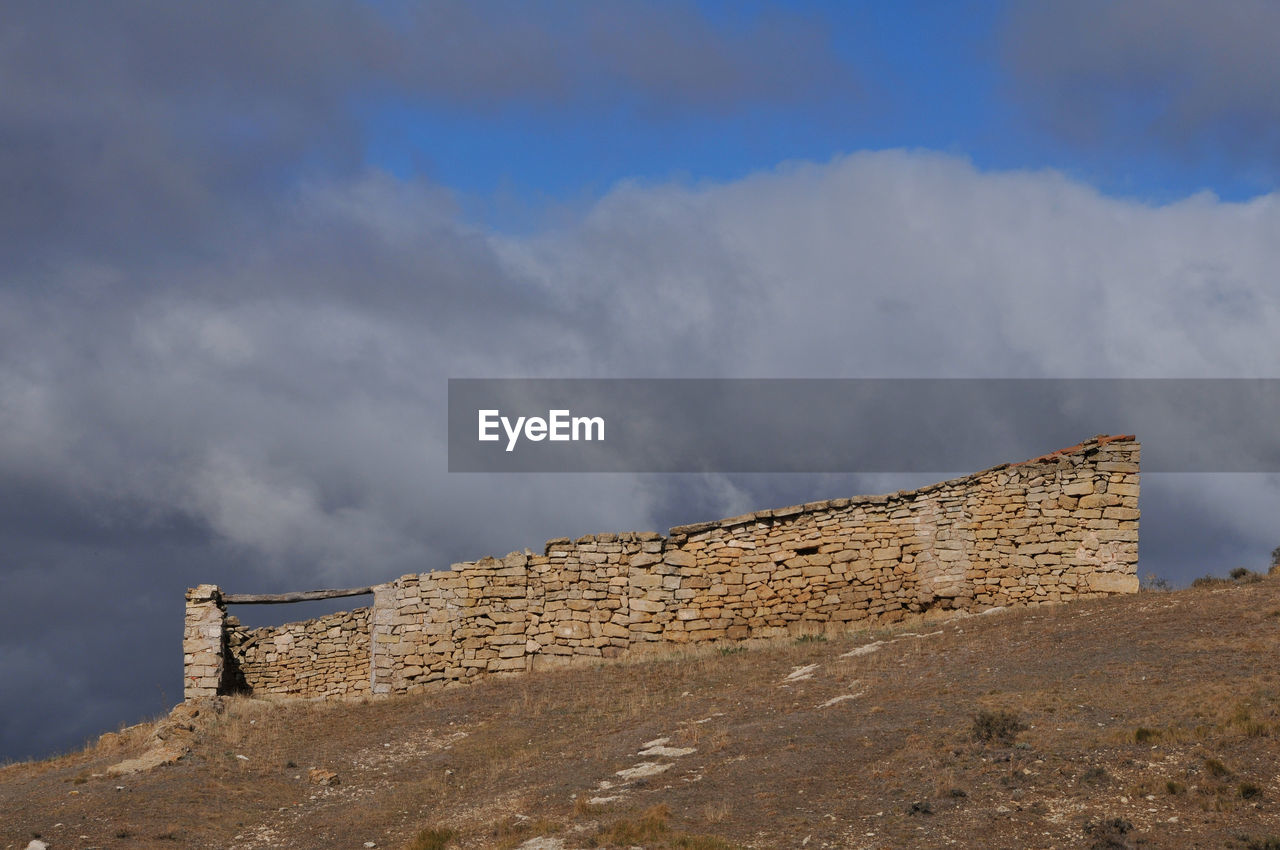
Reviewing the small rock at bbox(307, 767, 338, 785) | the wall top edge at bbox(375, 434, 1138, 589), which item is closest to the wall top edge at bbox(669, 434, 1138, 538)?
the wall top edge at bbox(375, 434, 1138, 589)

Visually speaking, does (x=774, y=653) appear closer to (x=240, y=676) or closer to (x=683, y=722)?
(x=683, y=722)

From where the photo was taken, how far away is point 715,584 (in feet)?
83.4

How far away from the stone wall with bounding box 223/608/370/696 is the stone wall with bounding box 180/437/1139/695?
0.04 m

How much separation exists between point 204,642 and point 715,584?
10.1 metres

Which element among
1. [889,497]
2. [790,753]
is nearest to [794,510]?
[889,497]

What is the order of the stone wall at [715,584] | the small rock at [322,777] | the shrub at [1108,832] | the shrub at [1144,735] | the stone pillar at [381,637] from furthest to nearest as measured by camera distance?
the stone pillar at [381,637] → the stone wall at [715,584] → the small rock at [322,777] → the shrub at [1144,735] → the shrub at [1108,832]

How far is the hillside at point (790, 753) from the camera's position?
→ 1329 centimetres

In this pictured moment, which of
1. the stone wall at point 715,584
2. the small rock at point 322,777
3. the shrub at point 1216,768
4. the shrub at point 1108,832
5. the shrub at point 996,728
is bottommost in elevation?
the small rock at point 322,777

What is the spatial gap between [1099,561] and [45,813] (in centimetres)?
1796

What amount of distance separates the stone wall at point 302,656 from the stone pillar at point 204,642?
0.50m

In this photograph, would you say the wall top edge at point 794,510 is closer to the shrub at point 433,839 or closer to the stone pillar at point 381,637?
the stone pillar at point 381,637

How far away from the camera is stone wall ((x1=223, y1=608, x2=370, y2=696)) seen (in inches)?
1006

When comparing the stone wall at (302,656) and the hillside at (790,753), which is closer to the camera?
the hillside at (790,753)

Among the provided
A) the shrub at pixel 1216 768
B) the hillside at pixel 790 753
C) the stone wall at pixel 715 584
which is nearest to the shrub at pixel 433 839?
the hillside at pixel 790 753
